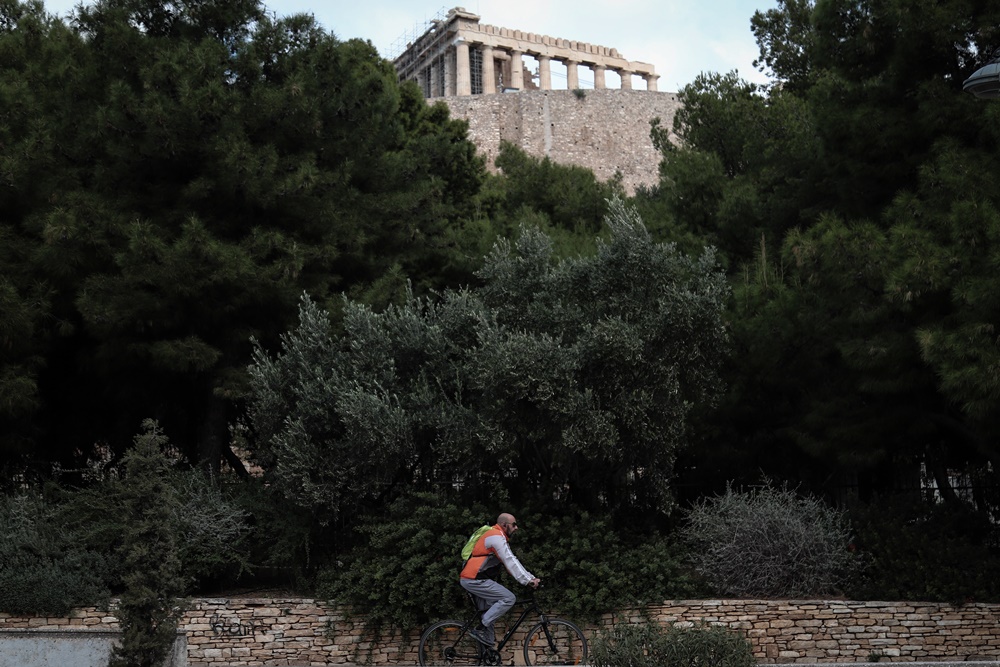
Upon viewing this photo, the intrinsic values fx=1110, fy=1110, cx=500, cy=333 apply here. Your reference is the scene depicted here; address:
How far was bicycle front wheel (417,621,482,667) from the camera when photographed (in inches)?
356

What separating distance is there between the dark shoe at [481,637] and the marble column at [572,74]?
5932cm

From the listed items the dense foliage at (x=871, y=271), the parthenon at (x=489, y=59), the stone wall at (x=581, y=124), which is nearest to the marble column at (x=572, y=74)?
the parthenon at (x=489, y=59)

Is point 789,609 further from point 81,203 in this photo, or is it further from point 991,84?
point 81,203

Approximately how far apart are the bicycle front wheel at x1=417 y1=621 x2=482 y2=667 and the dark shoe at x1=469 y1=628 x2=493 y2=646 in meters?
0.08

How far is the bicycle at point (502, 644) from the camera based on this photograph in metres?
8.75

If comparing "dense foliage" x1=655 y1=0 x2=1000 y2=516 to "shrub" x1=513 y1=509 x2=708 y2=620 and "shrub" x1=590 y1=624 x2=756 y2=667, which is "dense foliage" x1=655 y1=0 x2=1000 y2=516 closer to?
"shrub" x1=513 y1=509 x2=708 y2=620

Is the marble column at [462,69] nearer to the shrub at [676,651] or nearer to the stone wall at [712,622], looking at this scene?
the stone wall at [712,622]

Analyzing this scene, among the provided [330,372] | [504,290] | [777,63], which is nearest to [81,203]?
[330,372]

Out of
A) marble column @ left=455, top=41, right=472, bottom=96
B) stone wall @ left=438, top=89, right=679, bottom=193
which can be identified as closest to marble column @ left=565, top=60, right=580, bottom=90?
marble column @ left=455, top=41, right=472, bottom=96

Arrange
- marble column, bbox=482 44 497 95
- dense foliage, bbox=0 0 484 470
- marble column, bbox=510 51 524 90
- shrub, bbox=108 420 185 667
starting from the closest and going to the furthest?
shrub, bbox=108 420 185 667 < dense foliage, bbox=0 0 484 470 < marble column, bbox=482 44 497 95 < marble column, bbox=510 51 524 90

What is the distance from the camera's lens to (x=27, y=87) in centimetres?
1320

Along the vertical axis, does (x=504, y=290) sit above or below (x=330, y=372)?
above

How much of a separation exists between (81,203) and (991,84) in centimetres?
925

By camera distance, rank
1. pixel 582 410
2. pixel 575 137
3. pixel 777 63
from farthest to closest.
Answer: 1. pixel 575 137
2. pixel 777 63
3. pixel 582 410
